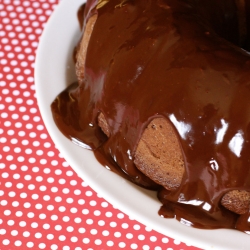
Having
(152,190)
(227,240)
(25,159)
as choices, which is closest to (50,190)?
(25,159)

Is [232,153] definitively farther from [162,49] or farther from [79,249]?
[79,249]

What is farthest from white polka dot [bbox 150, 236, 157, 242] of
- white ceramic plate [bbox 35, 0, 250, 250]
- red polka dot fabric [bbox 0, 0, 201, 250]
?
white ceramic plate [bbox 35, 0, 250, 250]

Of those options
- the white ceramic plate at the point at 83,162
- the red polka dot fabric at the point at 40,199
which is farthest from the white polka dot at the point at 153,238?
the white ceramic plate at the point at 83,162

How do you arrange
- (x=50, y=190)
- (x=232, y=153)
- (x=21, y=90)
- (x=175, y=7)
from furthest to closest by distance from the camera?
(x=21, y=90), (x=50, y=190), (x=175, y=7), (x=232, y=153)

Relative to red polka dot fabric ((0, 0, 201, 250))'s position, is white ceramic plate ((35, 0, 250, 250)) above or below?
above

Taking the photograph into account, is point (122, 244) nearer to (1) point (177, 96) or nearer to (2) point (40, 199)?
(2) point (40, 199)

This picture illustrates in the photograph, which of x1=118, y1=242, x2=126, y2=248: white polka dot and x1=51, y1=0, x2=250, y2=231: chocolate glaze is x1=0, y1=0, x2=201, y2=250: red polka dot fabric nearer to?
x1=118, y1=242, x2=126, y2=248: white polka dot

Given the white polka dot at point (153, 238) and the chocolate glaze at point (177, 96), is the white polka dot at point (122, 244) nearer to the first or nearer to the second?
the white polka dot at point (153, 238)

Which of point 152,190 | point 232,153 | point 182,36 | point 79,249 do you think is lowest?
point 79,249
